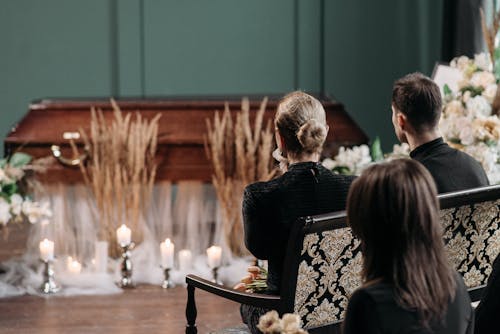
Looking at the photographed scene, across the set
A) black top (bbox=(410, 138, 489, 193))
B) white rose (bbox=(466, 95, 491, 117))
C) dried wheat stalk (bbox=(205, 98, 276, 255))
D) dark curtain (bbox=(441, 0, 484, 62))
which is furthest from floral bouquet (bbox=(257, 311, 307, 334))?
dark curtain (bbox=(441, 0, 484, 62))

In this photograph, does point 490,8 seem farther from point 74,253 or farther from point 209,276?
point 74,253

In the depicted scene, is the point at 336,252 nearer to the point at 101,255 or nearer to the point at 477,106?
the point at 477,106

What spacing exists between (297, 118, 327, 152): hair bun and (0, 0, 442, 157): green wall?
3.93 metres

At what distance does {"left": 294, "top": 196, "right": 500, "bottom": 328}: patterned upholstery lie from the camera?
8.96 ft

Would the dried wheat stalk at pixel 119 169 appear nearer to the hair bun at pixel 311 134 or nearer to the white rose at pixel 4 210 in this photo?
the white rose at pixel 4 210

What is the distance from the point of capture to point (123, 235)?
474cm

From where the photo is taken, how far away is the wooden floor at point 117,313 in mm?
4133

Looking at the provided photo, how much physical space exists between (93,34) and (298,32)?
1380 millimetres

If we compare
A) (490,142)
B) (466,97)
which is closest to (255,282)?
(490,142)

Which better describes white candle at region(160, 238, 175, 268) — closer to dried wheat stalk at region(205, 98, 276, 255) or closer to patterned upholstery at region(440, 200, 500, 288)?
dried wheat stalk at region(205, 98, 276, 255)

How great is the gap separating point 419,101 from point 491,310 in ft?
2.93

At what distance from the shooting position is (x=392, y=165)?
1825 millimetres

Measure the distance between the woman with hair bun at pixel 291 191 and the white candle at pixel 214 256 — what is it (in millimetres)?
1719

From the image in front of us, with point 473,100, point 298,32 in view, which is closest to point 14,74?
point 298,32
